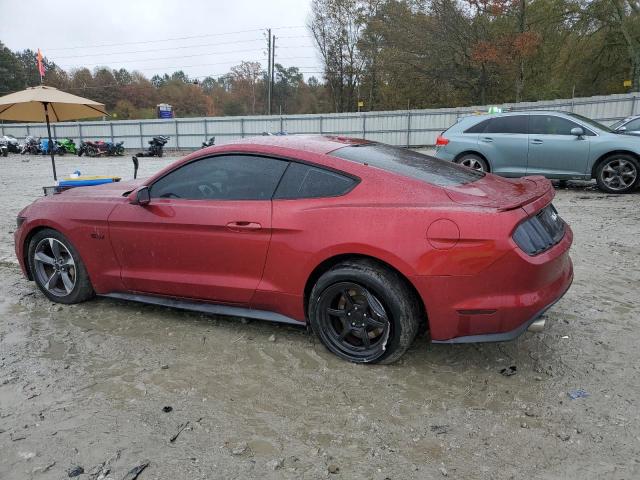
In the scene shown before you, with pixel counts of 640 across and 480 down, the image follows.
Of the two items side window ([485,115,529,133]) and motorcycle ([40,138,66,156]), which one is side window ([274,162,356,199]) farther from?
motorcycle ([40,138,66,156])

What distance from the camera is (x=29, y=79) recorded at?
66188 millimetres

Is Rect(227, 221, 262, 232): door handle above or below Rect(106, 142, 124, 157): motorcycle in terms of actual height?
above

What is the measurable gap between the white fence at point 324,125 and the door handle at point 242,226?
2036cm

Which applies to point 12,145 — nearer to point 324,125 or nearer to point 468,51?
point 324,125

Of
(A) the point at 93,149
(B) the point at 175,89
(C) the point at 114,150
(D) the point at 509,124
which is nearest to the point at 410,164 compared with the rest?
(D) the point at 509,124

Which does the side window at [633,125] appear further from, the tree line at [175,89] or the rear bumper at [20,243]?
the tree line at [175,89]

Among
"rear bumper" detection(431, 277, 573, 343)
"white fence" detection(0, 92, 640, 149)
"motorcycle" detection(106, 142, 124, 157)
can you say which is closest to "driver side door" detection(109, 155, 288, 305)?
"rear bumper" detection(431, 277, 573, 343)

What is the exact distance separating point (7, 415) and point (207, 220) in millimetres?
1614

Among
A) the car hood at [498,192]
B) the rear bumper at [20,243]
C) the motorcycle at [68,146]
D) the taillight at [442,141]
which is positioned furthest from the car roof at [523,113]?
the motorcycle at [68,146]

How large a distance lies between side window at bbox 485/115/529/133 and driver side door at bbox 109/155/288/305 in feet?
24.6

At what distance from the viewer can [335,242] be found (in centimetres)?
307

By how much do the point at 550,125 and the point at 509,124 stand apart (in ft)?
2.38

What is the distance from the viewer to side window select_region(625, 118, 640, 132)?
31.5ft

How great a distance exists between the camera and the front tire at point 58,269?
13.8ft
